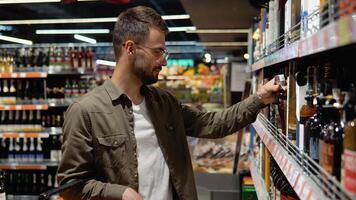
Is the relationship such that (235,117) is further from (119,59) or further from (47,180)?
(47,180)

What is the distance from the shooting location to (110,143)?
205cm

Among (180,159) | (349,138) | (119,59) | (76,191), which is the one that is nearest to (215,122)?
(180,159)

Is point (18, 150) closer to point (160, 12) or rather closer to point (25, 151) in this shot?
point (25, 151)

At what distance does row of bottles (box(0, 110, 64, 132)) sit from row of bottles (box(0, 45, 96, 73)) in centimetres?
61

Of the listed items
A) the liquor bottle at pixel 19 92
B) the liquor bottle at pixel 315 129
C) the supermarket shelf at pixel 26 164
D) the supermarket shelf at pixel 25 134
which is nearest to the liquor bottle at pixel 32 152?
the supermarket shelf at pixel 26 164

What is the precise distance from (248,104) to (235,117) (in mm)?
116

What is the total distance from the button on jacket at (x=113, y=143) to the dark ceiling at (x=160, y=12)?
348 centimetres

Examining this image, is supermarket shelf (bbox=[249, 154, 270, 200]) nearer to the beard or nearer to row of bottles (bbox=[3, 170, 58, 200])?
the beard

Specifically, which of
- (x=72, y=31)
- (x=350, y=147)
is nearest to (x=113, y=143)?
(x=350, y=147)

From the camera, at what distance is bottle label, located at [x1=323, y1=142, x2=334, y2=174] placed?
119 centimetres

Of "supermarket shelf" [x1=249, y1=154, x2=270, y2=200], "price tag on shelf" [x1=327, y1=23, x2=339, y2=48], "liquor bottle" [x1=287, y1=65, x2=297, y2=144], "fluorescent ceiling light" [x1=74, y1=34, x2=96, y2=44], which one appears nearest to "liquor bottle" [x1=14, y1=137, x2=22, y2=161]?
"supermarket shelf" [x1=249, y1=154, x2=270, y2=200]

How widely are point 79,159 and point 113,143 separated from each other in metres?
0.17

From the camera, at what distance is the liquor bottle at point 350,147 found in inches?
38.5

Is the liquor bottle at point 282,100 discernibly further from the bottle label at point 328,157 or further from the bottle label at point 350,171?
the bottle label at point 350,171
